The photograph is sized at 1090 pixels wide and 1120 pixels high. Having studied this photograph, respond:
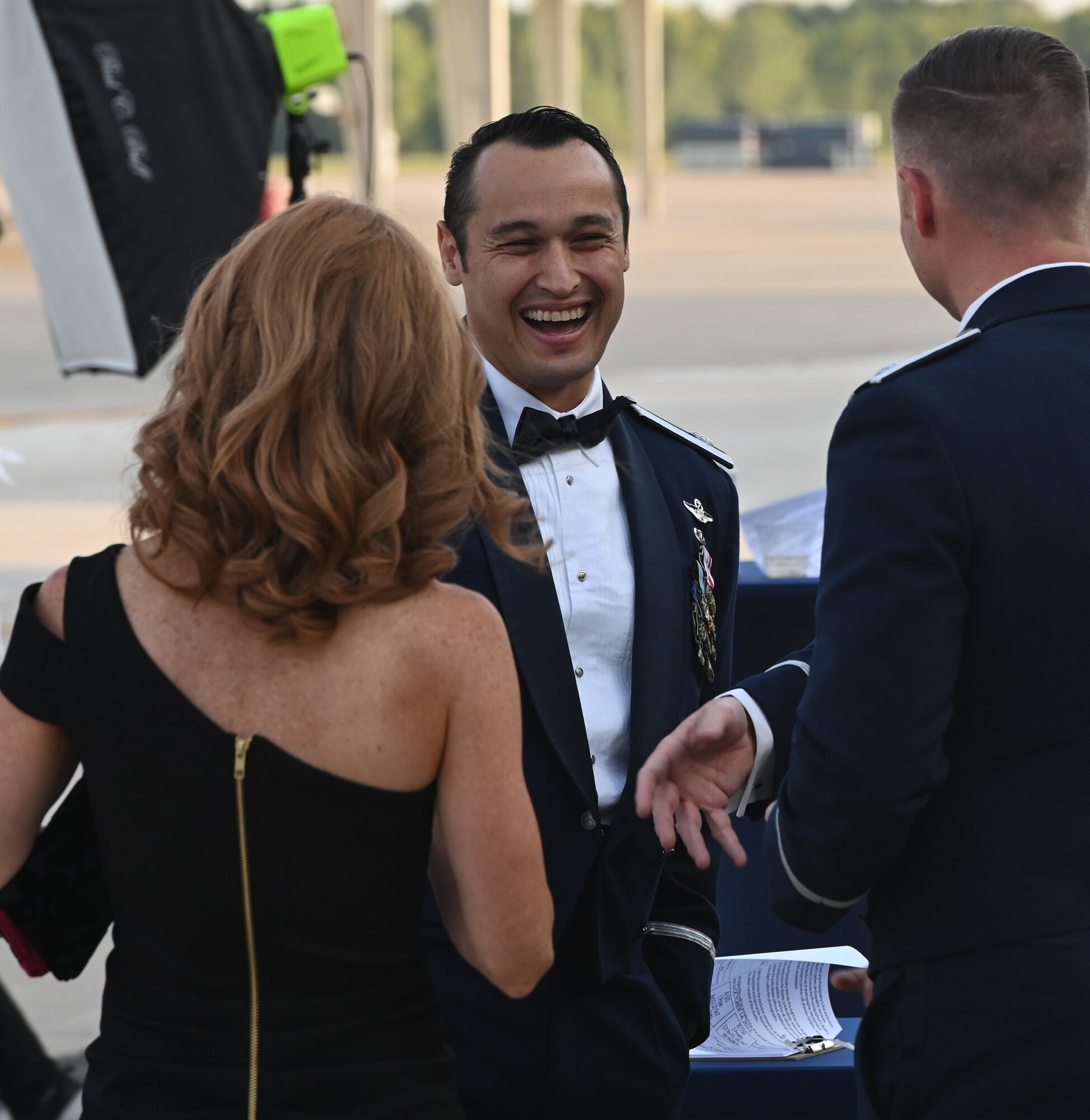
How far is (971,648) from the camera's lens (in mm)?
1587

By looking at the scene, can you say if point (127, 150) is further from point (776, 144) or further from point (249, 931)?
point (776, 144)

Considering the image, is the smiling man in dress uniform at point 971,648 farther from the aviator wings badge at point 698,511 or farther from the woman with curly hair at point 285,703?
the aviator wings badge at point 698,511

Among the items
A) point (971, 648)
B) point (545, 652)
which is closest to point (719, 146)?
point (545, 652)

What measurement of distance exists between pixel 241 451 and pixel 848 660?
2.07 feet

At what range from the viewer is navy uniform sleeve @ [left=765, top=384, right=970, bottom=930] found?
5.03 feet

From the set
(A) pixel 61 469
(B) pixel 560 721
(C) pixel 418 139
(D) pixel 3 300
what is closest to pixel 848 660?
(B) pixel 560 721

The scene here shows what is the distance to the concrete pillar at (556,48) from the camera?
26.8 m

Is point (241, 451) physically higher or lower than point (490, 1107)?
higher

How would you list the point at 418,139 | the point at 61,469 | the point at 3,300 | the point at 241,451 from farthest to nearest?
the point at 418,139 < the point at 3,300 < the point at 61,469 < the point at 241,451

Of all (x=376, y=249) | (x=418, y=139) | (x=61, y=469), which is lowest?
(x=418, y=139)

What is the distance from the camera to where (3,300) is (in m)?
20.2

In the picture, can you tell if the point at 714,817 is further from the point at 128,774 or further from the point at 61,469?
the point at 61,469

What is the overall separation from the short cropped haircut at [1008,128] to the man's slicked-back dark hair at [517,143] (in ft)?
2.30

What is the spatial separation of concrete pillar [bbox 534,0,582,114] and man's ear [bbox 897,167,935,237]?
25.5 m
